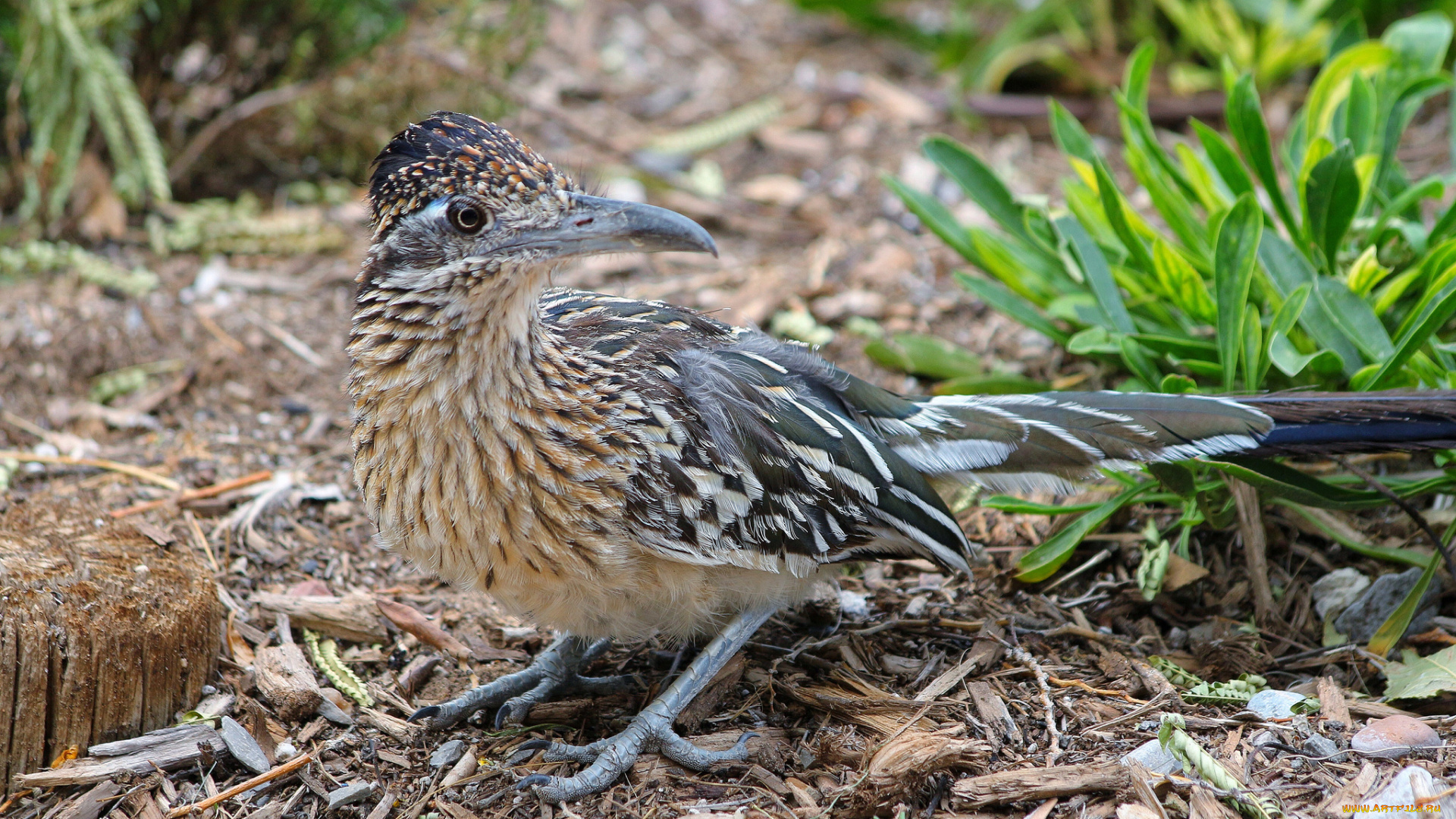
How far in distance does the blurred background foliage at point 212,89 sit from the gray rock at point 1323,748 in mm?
5646

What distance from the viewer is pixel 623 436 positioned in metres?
3.60

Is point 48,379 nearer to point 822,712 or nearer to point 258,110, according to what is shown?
point 258,110

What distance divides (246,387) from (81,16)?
2181 millimetres

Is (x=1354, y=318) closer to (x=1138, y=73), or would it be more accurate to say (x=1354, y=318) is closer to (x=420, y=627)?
(x=1138, y=73)

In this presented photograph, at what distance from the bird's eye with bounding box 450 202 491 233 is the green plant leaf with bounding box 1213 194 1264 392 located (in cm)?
260

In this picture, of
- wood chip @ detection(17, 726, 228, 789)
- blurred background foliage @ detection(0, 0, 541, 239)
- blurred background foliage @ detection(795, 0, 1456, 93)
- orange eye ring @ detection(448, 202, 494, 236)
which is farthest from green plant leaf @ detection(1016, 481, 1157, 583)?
blurred background foliage @ detection(0, 0, 541, 239)

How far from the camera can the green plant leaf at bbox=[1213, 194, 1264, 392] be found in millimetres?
4129

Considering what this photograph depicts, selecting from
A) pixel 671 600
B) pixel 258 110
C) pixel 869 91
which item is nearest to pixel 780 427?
pixel 671 600

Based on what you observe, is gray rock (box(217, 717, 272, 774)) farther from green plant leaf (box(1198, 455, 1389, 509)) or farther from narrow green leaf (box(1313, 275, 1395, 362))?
narrow green leaf (box(1313, 275, 1395, 362))

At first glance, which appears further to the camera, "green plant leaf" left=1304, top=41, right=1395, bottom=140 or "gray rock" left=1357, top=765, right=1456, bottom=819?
"green plant leaf" left=1304, top=41, right=1395, bottom=140

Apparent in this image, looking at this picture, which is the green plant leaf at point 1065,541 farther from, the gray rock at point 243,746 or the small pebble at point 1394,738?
the gray rock at point 243,746

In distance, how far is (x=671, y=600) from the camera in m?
3.75

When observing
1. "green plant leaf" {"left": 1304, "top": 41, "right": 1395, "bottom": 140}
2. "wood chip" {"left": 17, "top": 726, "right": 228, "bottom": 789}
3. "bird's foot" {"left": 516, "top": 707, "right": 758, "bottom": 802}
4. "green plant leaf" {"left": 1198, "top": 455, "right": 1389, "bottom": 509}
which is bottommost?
"bird's foot" {"left": 516, "top": 707, "right": 758, "bottom": 802}

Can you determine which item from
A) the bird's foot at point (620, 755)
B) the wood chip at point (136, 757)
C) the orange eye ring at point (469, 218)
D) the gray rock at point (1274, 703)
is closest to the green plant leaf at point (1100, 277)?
the gray rock at point (1274, 703)
